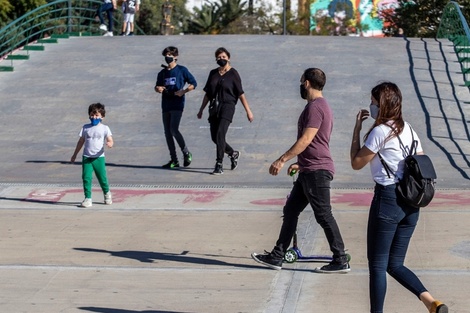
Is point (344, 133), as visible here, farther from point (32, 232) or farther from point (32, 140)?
point (32, 232)

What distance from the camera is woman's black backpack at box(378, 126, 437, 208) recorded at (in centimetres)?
639

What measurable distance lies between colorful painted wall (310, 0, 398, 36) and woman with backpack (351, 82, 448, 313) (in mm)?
40024

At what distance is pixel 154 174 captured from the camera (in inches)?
561

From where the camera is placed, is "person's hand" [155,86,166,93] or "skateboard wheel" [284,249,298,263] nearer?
"skateboard wheel" [284,249,298,263]

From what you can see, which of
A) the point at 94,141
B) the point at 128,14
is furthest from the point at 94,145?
the point at 128,14

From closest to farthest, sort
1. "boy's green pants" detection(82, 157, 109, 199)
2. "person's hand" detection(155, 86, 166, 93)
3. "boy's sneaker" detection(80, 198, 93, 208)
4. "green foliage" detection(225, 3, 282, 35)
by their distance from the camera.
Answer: "boy's green pants" detection(82, 157, 109, 199), "boy's sneaker" detection(80, 198, 93, 208), "person's hand" detection(155, 86, 166, 93), "green foliage" detection(225, 3, 282, 35)

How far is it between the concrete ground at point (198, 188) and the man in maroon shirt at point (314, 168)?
257mm

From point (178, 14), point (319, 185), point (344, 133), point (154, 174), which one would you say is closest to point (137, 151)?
point (154, 174)

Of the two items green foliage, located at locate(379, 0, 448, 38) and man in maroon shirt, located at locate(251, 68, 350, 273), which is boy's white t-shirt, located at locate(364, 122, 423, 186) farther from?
green foliage, located at locate(379, 0, 448, 38)

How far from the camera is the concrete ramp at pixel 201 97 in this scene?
14.5 meters

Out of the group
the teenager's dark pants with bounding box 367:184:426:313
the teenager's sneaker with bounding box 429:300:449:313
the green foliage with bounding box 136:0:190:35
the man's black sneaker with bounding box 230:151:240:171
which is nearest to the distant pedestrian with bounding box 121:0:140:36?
the man's black sneaker with bounding box 230:151:240:171

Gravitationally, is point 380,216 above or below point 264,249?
above

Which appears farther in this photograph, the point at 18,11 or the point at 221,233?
the point at 18,11

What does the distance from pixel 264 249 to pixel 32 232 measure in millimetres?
2417
